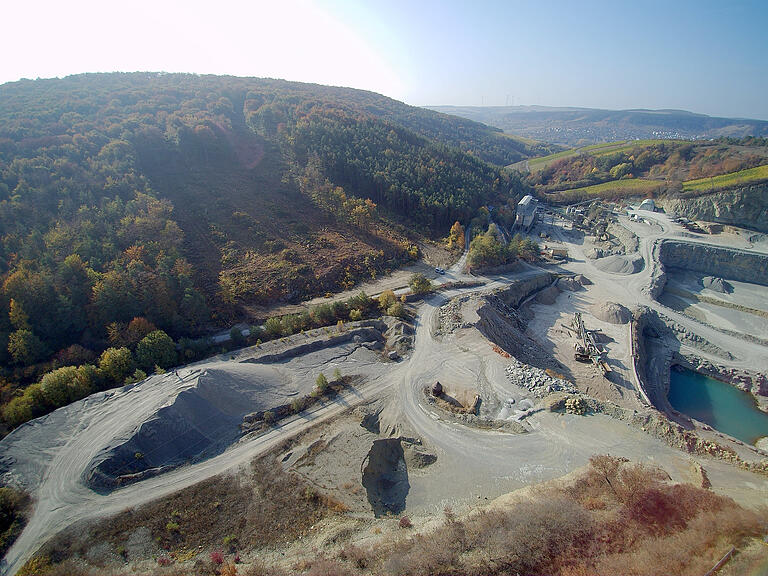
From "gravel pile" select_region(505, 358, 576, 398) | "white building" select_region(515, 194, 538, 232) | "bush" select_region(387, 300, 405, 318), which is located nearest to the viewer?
"gravel pile" select_region(505, 358, 576, 398)

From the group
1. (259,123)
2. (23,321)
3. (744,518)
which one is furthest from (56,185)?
(744,518)

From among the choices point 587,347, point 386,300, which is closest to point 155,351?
point 386,300

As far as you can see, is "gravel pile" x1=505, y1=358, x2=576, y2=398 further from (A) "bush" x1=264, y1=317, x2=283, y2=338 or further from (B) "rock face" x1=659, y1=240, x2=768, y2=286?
(B) "rock face" x1=659, y1=240, x2=768, y2=286

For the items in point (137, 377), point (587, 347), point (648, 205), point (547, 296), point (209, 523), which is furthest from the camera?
point (648, 205)

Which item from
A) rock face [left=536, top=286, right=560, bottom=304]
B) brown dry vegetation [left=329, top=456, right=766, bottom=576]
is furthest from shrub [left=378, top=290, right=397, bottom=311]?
brown dry vegetation [left=329, top=456, right=766, bottom=576]

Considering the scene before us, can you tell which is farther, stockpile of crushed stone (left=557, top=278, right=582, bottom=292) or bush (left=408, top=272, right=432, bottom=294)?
stockpile of crushed stone (left=557, top=278, right=582, bottom=292)

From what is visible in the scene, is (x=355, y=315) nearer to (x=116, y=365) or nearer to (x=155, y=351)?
(x=155, y=351)

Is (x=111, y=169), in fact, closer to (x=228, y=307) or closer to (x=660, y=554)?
(x=228, y=307)
